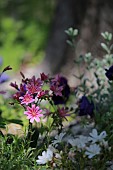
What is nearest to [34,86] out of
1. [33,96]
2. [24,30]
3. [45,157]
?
[33,96]

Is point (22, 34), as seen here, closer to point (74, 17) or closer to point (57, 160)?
point (74, 17)

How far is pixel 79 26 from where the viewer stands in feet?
19.1

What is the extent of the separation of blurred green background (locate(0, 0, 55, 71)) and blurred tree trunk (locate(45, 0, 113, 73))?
103cm

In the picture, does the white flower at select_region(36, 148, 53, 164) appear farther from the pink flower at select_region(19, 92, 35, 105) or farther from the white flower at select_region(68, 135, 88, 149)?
the pink flower at select_region(19, 92, 35, 105)

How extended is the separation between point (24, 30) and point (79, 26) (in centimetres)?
257

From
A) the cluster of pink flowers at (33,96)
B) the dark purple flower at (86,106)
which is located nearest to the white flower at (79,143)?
the cluster of pink flowers at (33,96)

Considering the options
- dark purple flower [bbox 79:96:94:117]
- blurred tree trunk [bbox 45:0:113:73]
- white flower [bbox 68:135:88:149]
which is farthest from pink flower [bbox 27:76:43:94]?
blurred tree trunk [bbox 45:0:113:73]

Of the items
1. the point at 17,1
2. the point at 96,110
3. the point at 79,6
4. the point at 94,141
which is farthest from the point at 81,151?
the point at 17,1

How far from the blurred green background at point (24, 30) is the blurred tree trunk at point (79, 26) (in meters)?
1.03

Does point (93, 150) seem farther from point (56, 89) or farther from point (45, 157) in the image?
point (56, 89)

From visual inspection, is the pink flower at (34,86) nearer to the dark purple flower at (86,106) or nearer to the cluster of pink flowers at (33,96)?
the cluster of pink flowers at (33,96)

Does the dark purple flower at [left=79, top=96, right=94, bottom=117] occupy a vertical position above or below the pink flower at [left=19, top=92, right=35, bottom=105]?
above

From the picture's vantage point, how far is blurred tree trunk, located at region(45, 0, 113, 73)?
547 centimetres

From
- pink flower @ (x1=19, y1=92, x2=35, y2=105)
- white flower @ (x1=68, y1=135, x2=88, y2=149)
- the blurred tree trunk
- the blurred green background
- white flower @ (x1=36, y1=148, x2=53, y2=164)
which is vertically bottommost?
white flower @ (x1=36, y1=148, x2=53, y2=164)
